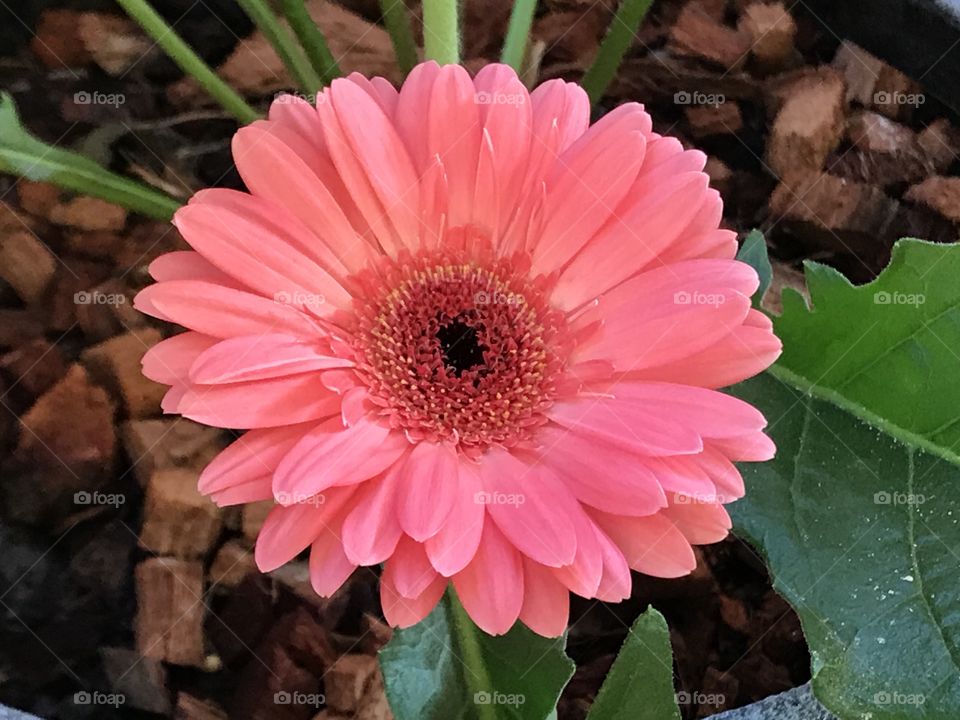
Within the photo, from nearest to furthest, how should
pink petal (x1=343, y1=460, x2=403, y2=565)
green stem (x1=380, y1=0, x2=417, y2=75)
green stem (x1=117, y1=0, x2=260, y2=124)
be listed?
1. pink petal (x1=343, y1=460, x2=403, y2=565)
2. green stem (x1=117, y1=0, x2=260, y2=124)
3. green stem (x1=380, y1=0, x2=417, y2=75)

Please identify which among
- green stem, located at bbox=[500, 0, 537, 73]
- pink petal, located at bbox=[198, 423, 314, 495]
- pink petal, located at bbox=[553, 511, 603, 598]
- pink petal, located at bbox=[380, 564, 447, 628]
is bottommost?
pink petal, located at bbox=[380, 564, 447, 628]

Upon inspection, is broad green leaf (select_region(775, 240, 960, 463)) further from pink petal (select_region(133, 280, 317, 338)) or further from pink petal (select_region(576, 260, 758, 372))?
pink petal (select_region(133, 280, 317, 338))

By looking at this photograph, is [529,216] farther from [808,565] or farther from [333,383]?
[808,565]

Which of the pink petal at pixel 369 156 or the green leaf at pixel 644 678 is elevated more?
the pink petal at pixel 369 156

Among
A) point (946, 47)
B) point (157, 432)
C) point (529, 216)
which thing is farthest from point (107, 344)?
point (946, 47)

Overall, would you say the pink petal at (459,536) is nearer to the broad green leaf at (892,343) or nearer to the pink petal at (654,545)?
the pink petal at (654,545)

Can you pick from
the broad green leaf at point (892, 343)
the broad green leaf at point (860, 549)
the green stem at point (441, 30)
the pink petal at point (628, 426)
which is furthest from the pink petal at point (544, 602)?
the green stem at point (441, 30)

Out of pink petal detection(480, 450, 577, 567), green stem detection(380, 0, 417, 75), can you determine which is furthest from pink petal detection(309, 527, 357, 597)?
green stem detection(380, 0, 417, 75)
